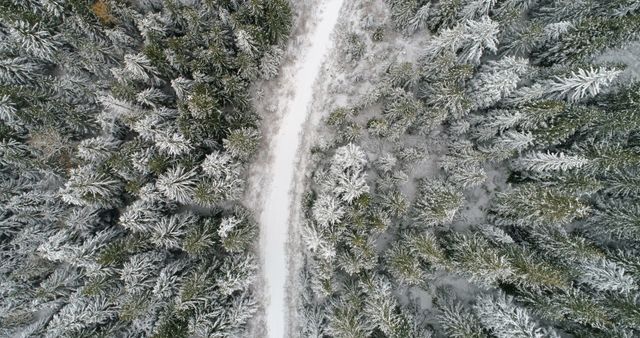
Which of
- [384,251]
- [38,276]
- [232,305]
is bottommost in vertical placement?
[38,276]

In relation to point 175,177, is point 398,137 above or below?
above

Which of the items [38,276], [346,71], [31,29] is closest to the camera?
[31,29]

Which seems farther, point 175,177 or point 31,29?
point 31,29

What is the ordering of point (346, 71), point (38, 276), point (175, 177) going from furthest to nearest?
point (346, 71) < point (38, 276) < point (175, 177)

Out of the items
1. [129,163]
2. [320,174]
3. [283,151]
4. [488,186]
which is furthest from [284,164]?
[488,186]

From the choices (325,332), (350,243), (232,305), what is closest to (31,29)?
(232,305)

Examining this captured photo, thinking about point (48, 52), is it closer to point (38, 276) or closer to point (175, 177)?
point (175, 177)

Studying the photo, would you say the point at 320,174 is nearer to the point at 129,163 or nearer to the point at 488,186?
the point at 129,163
